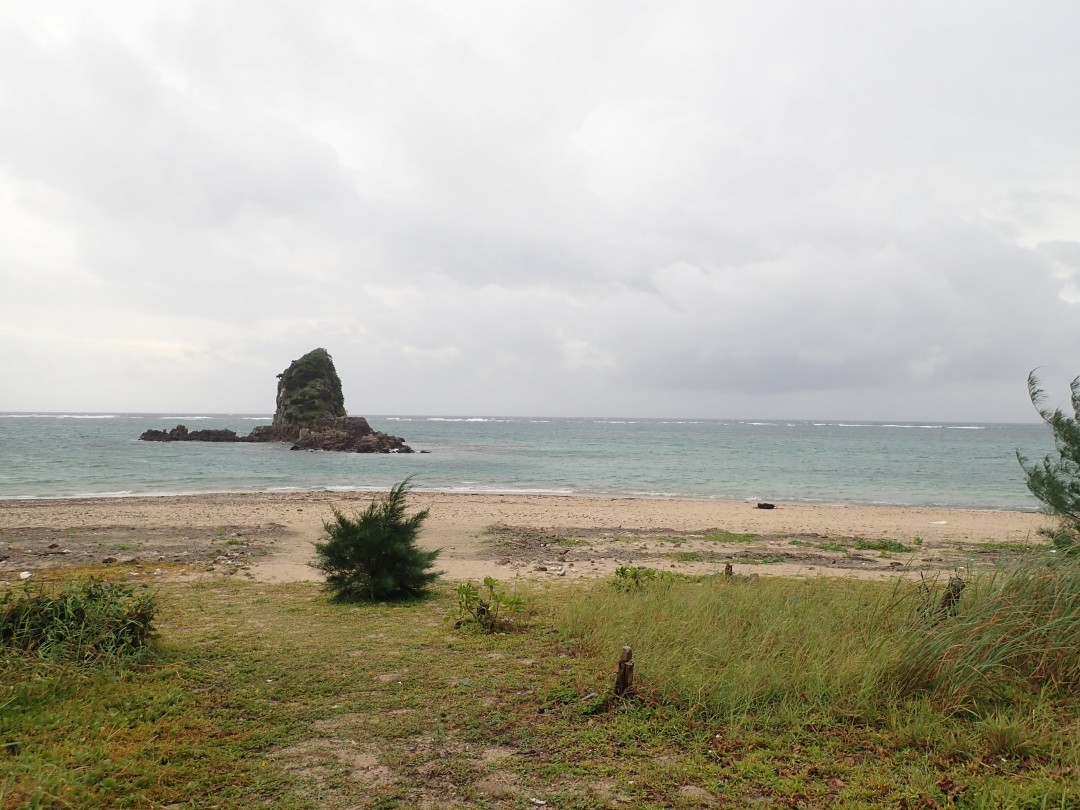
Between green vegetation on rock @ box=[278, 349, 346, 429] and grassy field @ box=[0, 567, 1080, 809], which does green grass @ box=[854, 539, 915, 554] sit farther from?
green vegetation on rock @ box=[278, 349, 346, 429]

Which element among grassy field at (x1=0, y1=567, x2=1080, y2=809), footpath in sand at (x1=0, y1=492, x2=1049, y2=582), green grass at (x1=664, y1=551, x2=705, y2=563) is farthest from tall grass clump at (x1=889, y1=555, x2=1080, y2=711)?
green grass at (x1=664, y1=551, x2=705, y2=563)

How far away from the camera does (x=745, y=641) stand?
6.93 metres

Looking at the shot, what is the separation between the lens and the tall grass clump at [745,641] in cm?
584

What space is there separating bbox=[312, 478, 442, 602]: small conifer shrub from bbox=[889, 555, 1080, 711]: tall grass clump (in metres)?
7.44

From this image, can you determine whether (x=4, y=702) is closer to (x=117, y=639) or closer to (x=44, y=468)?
(x=117, y=639)

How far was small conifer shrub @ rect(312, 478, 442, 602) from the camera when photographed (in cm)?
1083

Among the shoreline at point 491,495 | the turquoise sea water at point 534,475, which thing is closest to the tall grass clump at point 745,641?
the shoreline at point 491,495

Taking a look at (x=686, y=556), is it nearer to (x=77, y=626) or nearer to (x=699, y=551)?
(x=699, y=551)

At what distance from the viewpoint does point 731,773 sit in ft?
15.1

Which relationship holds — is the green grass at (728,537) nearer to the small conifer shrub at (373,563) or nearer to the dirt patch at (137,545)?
the small conifer shrub at (373,563)

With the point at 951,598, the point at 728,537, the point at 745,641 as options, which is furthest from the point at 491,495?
the point at 951,598

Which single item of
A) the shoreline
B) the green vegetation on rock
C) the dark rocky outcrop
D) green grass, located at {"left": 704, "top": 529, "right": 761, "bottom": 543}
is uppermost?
the green vegetation on rock

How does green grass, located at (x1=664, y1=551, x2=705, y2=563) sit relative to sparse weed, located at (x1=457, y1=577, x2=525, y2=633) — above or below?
below

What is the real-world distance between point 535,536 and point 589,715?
1333 cm
